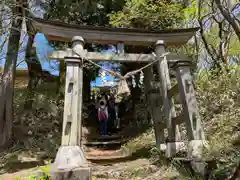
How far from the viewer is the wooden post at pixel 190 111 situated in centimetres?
419


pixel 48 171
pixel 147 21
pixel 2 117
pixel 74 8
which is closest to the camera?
pixel 48 171

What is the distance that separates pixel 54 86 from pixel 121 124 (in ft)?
11.5

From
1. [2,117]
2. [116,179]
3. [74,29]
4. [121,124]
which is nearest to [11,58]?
[2,117]

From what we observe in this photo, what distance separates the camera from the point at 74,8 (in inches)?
322

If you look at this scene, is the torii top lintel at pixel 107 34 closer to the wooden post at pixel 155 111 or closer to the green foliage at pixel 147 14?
the wooden post at pixel 155 111

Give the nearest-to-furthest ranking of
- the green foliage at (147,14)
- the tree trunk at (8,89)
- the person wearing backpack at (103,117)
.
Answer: the tree trunk at (8,89)
the green foliage at (147,14)
the person wearing backpack at (103,117)

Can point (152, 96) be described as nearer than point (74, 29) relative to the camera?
No

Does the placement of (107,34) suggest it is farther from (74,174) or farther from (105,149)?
(105,149)

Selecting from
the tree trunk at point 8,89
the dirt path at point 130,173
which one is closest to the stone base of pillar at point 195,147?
the dirt path at point 130,173

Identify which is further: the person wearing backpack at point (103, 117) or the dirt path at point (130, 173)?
the person wearing backpack at point (103, 117)

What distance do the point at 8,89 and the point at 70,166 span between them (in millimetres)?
3878

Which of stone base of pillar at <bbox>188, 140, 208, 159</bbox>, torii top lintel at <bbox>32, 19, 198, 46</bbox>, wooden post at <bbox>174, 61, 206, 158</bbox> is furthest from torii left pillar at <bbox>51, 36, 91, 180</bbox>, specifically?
A: wooden post at <bbox>174, 61, 206, 158</bbox>

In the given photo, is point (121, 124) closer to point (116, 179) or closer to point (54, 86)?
point (54, 86)

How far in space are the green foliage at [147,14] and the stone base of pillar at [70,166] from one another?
14.9 feet
